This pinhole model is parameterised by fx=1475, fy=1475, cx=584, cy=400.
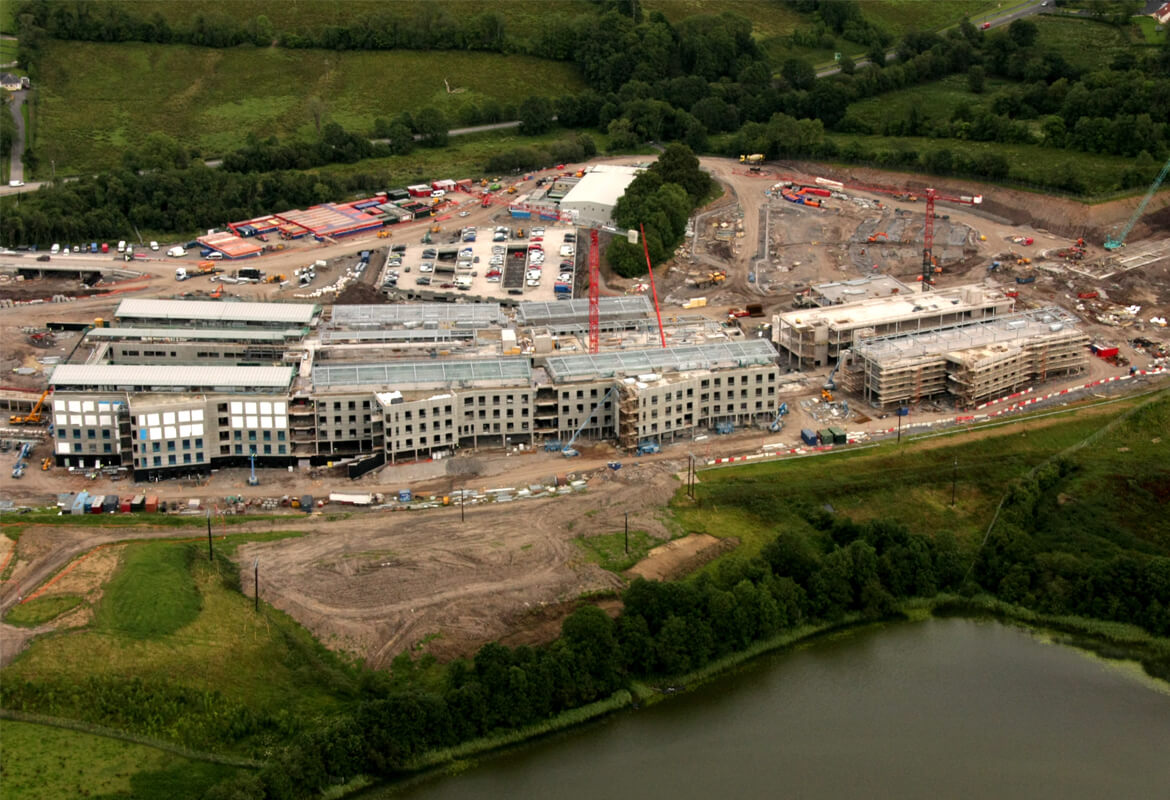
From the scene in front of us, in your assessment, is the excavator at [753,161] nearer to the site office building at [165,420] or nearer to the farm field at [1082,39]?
the farm field at [1082,39]

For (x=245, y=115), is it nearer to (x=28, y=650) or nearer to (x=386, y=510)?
(x=386, y=510)

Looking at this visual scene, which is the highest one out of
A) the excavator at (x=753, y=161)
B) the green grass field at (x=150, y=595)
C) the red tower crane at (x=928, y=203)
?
the excavator at (x=753, y=161)

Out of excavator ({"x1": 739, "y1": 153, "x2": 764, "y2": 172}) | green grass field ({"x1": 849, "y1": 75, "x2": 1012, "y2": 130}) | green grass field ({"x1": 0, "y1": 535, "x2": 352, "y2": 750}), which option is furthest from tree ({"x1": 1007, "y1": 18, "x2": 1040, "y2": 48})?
green grass field ({"x1": 0, "y1": 535, "x2": 352, "y2": 750})

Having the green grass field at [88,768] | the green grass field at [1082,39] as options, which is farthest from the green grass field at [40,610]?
the green grass field at [1082,39]

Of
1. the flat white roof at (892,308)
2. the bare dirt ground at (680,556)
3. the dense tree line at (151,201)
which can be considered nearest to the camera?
the bare dirt ground at (680,556)

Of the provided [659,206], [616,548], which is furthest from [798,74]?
[616,548]

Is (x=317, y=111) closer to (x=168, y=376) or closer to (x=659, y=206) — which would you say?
(x=659, y=206)
